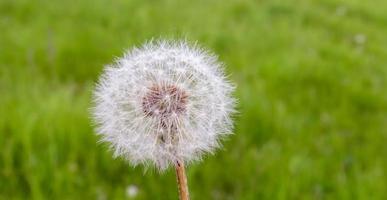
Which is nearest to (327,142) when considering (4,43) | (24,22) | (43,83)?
(43,83)

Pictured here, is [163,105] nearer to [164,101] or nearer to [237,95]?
[164,101]

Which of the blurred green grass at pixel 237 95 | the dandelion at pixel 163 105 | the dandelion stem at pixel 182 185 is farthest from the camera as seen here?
the blurred green grass at pixel 237 95

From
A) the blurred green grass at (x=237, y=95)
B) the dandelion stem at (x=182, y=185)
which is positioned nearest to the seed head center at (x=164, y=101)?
the dandelion stem at (x=182, y=185)

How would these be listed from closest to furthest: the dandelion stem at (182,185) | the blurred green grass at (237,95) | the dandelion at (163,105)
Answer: the dandelion stem at (182,185)
the dandelion at (163,105)
the blurred green grass at (237,95)

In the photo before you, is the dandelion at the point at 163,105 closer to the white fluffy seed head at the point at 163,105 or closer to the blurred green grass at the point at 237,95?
the white fluffy seed head at the point at 163,105

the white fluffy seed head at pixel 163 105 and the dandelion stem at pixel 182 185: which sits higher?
the white fluffy seed head at pixel 163 105

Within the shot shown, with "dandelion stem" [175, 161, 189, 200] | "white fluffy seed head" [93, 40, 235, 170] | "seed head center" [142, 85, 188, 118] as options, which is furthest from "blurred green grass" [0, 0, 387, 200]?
"dandelion stem" [175, 161, 189, 200]

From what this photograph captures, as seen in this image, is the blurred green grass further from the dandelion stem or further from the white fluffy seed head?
the dandelion stem

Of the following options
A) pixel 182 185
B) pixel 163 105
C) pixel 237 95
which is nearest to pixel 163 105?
pixel 163 105
